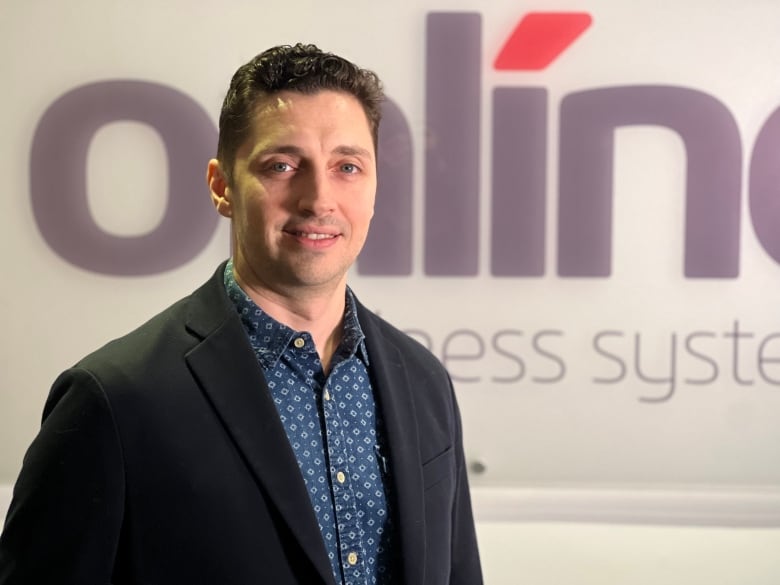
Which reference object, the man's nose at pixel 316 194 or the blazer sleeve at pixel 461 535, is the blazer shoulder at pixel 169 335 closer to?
the man's nose at pixel 316 194

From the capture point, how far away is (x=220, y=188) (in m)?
1.53

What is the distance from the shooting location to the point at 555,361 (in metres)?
3.26

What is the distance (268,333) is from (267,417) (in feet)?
0.50

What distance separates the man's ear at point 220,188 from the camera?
1.50 m

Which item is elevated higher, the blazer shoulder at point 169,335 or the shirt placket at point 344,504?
the blazer shoulder at point 169,335

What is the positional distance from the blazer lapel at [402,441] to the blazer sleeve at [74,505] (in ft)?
1.33

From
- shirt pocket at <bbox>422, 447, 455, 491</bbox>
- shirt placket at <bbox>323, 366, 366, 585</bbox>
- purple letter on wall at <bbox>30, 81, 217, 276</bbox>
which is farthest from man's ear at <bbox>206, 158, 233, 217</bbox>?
purple letter on wall at <bbox>30, 81, 217, 276</bbox>

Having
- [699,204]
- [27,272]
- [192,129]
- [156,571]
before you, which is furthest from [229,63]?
[156,571]

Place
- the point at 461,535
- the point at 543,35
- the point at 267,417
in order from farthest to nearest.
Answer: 1. the point at 543,35
2. the point at 461,535
3. the point at 267,417

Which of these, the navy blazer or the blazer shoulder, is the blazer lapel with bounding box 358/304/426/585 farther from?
the blazer shoulder

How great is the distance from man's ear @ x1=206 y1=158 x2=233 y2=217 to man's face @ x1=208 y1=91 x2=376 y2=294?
68 mm

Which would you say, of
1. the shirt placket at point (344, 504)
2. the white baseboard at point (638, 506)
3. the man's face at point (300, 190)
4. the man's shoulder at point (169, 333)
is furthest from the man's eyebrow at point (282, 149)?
the white baseboard at point (638, 506)

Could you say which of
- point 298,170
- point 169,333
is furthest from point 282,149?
point 169,333

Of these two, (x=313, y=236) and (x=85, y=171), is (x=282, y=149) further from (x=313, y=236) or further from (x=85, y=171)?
(x=85, y=171)
